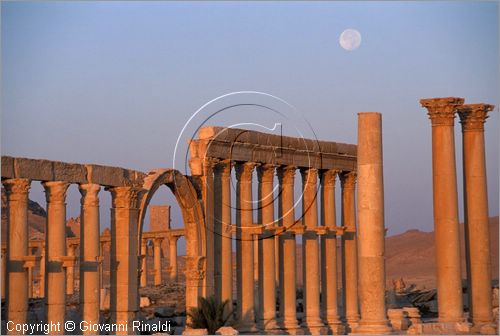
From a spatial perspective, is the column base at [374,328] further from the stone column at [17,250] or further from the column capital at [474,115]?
the stone column at [17,250]

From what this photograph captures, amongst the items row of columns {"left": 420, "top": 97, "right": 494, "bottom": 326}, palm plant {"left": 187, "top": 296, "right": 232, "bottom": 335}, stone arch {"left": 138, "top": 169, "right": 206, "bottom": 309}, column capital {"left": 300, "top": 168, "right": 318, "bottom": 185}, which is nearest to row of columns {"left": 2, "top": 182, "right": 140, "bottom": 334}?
palm plant {"left": 187, "top": 296, "right": 232, "bottom": 335}

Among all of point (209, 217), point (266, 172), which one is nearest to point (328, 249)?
point (266, 172)

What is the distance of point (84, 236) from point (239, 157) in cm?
910

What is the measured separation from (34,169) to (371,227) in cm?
1088

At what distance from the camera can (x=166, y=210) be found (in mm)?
74500

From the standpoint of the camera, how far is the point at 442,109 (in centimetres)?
4109

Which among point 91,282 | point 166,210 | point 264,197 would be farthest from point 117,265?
point 166,210

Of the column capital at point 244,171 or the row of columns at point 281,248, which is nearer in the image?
the row of columns at point 281,248

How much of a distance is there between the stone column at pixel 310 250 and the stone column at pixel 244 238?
340cm

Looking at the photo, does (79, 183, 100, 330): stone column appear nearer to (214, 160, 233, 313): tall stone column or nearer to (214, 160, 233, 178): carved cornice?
(214, 160, 233, 313): tall stone column

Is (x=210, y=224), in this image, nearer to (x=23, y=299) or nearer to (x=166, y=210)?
(x=23, y=299)

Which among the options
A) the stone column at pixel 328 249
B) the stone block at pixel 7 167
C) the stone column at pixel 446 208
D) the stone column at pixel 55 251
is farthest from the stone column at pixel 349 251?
the stone block at pixel 7 167

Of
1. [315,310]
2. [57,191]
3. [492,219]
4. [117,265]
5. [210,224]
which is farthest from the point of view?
[492,219]

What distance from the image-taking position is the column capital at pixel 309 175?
51562 mm
